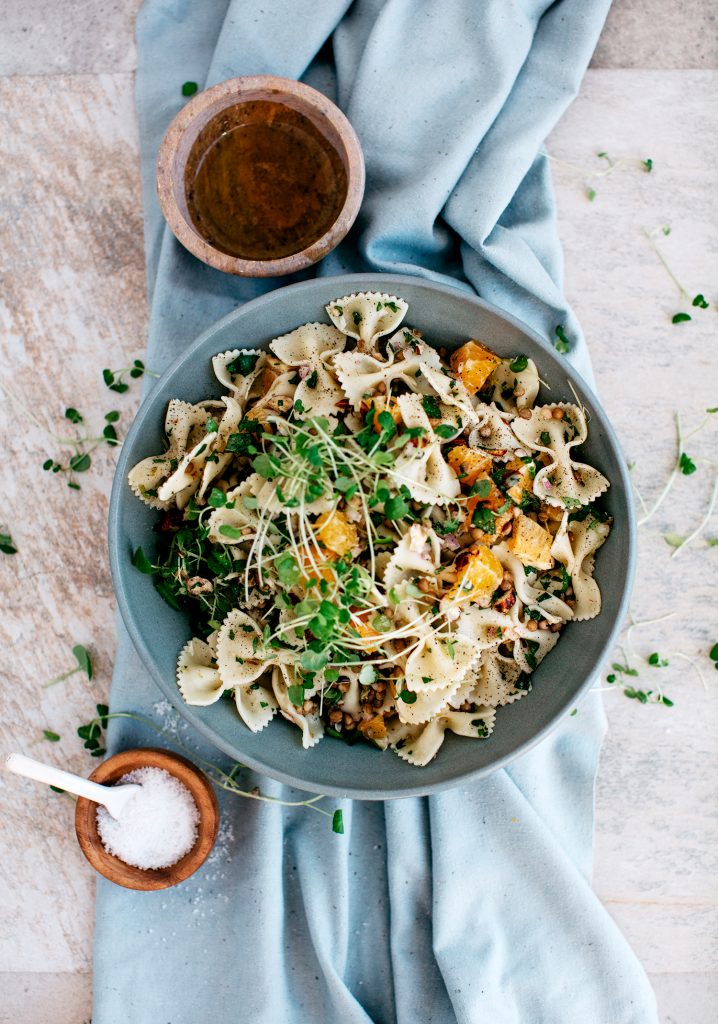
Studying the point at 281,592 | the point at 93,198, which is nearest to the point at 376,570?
the point at 281,592

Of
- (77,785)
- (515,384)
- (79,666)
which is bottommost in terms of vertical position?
(79,666)

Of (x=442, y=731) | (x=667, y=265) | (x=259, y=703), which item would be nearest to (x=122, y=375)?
(x=259, y=703)

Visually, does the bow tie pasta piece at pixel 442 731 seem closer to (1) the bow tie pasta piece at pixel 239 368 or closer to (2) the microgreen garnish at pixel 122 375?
(1) the bow tie pasta piece at pixel 239 368

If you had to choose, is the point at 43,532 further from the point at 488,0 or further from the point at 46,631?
the point at 488,0

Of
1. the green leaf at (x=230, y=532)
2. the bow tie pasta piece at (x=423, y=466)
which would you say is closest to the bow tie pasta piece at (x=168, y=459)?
the green leaf at (x=230, y=532)

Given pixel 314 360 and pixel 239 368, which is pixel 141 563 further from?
pixel 314 360

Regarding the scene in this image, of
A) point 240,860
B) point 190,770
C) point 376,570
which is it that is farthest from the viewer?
point 240,860
